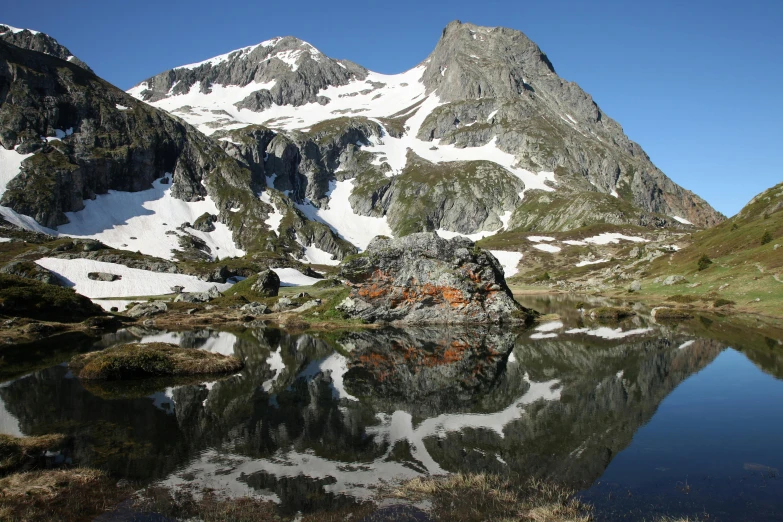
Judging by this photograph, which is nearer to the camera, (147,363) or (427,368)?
(147,363)

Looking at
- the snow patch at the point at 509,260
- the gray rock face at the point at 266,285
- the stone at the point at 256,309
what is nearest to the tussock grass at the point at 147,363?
the stone at the point at 256,309

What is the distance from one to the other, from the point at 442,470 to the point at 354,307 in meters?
45.0

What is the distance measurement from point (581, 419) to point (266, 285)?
83086mm

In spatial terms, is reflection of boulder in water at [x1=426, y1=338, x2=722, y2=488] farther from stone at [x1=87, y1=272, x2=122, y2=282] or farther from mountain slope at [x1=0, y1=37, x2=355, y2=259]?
mountain slope at [x1=0, y1=37, x2=355, y2=259]

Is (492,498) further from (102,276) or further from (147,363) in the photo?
(102,276)

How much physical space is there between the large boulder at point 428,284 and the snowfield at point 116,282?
61.8 m

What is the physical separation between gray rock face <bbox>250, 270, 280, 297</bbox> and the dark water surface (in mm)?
60198

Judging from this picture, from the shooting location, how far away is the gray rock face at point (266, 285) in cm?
9238

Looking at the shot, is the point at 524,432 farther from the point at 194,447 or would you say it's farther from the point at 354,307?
the point at 354,307

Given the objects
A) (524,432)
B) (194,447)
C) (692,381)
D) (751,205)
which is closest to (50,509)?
(194,447)

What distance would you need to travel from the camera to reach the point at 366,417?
19812 mm

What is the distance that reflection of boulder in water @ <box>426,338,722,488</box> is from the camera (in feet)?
47.1

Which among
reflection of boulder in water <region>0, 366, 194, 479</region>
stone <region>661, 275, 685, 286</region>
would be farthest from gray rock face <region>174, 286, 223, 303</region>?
stone <region>661, 275, 685, 286</region>

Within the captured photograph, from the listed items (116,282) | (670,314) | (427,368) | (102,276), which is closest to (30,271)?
(102,276)
